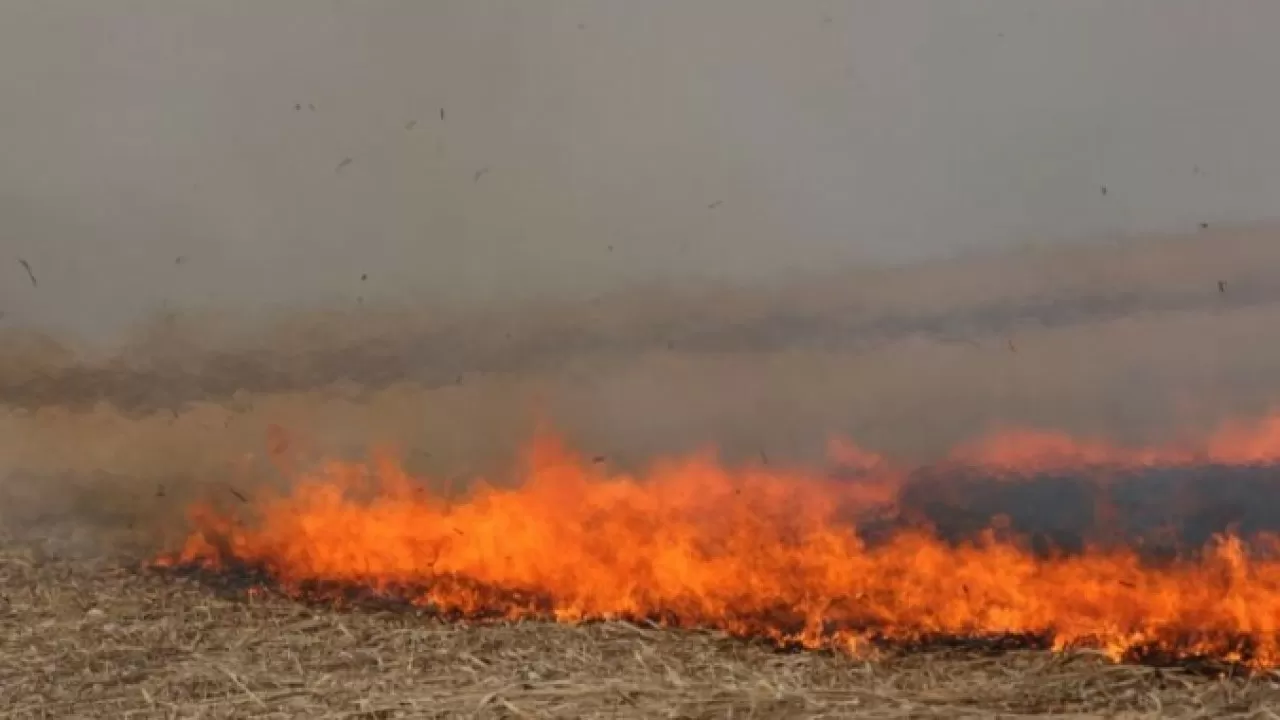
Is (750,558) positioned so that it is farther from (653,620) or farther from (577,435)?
(577,435)

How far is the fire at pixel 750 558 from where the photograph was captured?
2486 millimetres

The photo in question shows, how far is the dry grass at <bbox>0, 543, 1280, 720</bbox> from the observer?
212cm

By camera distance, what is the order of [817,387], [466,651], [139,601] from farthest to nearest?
[817,387] < [139,601] < [466,651]

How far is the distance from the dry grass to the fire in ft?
0.39

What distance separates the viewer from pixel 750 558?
9.18ft

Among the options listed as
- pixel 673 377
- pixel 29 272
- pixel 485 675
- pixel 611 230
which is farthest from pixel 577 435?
pixel 29 272

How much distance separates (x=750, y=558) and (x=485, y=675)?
78cm

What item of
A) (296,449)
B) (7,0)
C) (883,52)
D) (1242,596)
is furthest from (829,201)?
(7,0)

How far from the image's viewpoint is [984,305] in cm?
290

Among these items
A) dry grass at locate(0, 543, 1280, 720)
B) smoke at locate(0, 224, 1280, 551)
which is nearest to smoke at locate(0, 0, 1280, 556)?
smoke at locate(0, 224, 1280, 551)

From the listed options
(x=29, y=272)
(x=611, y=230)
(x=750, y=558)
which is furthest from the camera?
(x=29, y=272)

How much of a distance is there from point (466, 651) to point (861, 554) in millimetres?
989

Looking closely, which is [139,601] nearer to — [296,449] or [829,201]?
[296,449]

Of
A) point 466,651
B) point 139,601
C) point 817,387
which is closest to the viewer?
point 466,651
